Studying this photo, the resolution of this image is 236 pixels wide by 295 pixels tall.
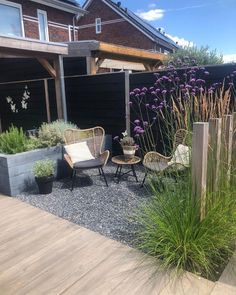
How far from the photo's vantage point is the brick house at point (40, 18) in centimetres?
1155

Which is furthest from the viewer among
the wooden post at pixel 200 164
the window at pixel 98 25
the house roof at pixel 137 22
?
the window at pixel 98 25

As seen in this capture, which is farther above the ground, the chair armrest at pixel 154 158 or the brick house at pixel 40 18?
the brick house at pixel 40 18

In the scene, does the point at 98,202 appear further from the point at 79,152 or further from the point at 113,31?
the point at 113,31

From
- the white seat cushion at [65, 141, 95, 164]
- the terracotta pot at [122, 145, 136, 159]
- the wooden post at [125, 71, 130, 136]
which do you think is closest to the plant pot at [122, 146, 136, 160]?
the terracotta pot at [122, 145, 136, 159]

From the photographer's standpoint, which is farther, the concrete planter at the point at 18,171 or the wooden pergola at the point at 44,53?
the wooden pergola at the point at 44,53

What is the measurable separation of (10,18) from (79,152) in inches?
392

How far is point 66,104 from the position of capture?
6508 mm

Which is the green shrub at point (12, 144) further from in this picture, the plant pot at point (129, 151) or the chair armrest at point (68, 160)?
the plant pot at point (129, 151)

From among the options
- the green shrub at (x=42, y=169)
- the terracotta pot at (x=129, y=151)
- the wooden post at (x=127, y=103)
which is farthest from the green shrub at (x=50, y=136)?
the wooden post at (x=127, y=103)

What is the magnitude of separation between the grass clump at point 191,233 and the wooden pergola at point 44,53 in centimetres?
379

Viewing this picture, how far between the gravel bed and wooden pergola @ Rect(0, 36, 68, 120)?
2.27 m

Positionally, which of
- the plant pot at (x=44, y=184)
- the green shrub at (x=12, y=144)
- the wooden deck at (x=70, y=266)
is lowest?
the wooden deck at (x=70, y=266)

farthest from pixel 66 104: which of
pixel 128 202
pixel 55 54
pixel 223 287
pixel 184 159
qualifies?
pixel 223 287

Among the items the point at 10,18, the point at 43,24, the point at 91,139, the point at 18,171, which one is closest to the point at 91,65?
the point at 91,139
